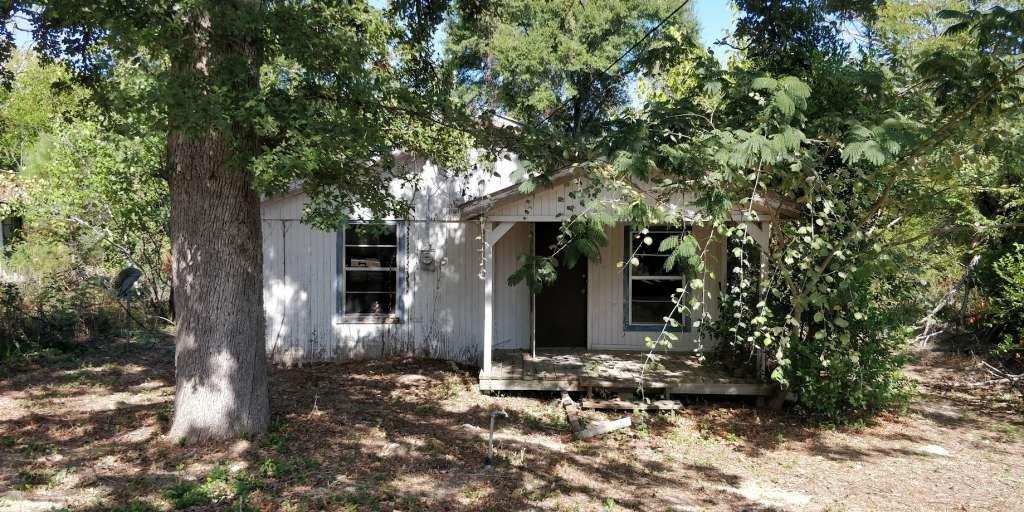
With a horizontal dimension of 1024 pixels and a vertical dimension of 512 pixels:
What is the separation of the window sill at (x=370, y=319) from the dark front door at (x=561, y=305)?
7.54 ft

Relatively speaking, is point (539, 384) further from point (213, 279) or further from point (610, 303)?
point (213, 279)

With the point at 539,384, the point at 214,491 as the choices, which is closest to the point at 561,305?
the point at 539,384

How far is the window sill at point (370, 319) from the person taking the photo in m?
10.7

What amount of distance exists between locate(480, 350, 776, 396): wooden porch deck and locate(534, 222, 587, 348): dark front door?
1.07 m

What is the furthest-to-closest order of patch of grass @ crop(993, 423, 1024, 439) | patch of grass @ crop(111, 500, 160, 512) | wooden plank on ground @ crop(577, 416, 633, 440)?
patch of grass @ crop(993, 423, 1024, 439)
wooden plank on ground @ crop(577, 416, 633, 440)
patch of grass @ crop(111, 500, 160, 512)

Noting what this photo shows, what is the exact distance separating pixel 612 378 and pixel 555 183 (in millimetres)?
2634

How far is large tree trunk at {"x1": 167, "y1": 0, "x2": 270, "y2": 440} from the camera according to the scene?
6.02m

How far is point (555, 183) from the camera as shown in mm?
8820

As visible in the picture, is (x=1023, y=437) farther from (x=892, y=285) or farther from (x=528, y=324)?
(x=528, y=324)

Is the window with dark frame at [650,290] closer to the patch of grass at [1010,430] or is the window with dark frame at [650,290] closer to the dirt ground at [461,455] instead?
the dirt ground at [461,455]

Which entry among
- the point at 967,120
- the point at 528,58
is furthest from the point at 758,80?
the point at 528,58

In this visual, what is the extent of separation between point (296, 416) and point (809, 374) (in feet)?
18.9

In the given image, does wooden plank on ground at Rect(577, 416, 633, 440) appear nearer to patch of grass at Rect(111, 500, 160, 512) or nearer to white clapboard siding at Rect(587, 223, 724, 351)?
white clapboard siding at Rect(587, 223, 724, 351)

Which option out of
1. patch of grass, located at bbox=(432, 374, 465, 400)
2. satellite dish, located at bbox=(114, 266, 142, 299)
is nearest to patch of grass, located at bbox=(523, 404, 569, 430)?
patch of grass, located at bbox=(432, 374, 465, 400)
